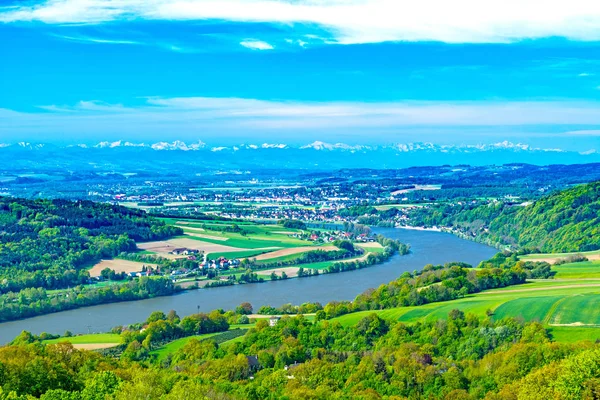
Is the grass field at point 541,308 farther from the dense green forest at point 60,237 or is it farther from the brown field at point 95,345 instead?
the dense green forest at point 60,237

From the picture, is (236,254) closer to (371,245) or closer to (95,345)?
(371,245)

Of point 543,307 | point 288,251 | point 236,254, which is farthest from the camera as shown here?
point 288,251

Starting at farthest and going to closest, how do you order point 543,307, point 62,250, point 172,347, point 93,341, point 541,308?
point 62,250 → point 93,341 → point 172,347 → point 543,307 → point 541,308

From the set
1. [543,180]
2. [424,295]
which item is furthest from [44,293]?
[543,180]

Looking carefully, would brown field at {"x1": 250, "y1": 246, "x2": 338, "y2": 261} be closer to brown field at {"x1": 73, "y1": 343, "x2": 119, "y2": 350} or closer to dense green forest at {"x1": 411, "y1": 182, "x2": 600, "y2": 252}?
dense green forest at {"x1": 411, "y1": 182, "x2": 600, "y2": 252}

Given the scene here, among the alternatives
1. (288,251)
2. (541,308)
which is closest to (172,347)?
(541,308)

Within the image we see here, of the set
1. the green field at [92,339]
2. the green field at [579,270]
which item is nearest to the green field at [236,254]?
the green field at [92,339]

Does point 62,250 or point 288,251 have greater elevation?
point 62,250
